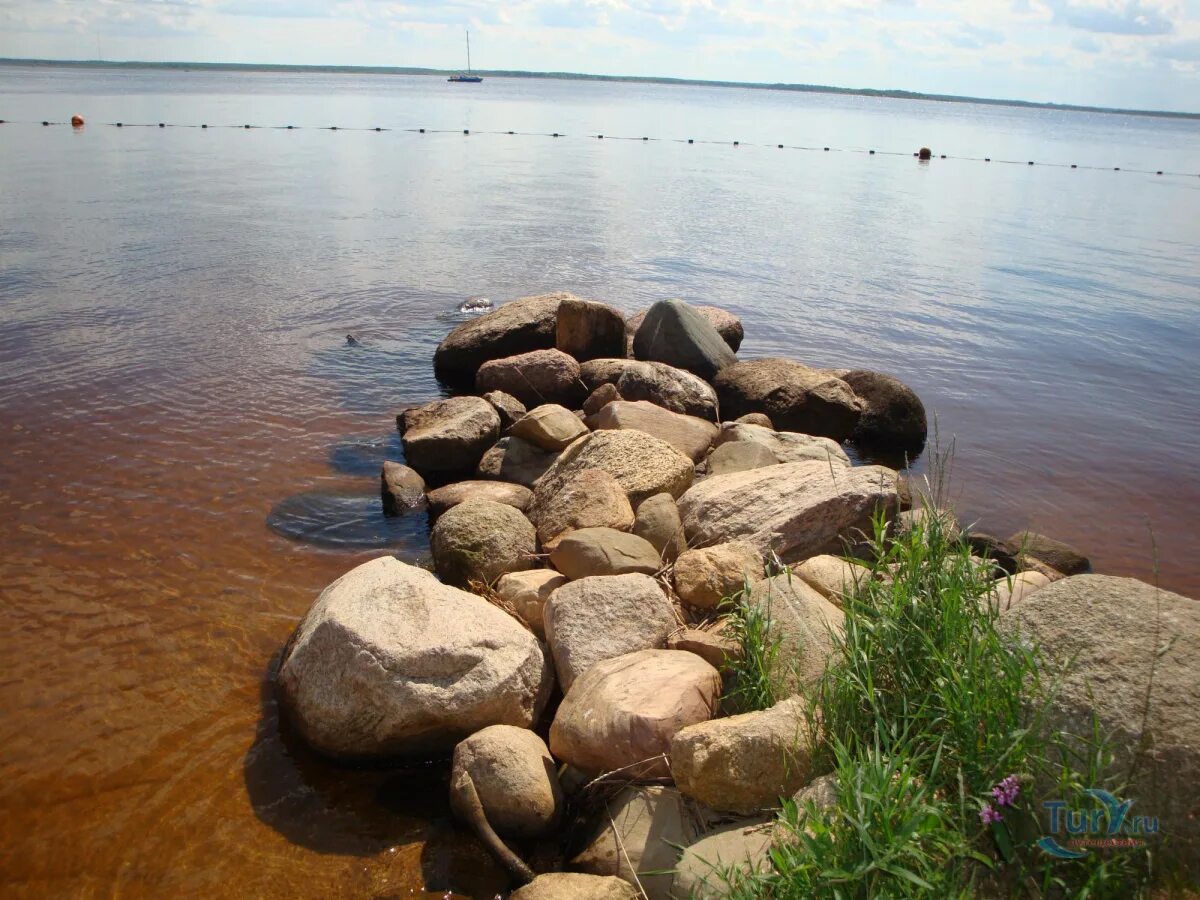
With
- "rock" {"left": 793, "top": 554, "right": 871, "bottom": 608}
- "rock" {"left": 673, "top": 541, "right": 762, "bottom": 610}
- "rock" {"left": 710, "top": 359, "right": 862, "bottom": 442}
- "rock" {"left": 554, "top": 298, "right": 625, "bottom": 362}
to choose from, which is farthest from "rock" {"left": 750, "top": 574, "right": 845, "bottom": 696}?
"rock" {"left": 554, "top": 298, "right": 625, "bottom": 362}

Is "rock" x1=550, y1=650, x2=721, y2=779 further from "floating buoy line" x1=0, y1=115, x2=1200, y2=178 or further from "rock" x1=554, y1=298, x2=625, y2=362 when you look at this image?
"floating buoy line" x1=0, y1=115, x2=1200, y2=178

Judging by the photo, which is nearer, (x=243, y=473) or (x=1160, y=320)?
(x=243, y=473)

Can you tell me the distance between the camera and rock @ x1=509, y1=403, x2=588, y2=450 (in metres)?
8.66

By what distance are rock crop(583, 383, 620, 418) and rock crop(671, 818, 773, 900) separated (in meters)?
6.15

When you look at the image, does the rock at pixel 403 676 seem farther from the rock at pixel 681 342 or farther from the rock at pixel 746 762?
the rock at pixel 681 342

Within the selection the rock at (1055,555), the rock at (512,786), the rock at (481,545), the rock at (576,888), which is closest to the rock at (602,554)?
the rock at (481,545)

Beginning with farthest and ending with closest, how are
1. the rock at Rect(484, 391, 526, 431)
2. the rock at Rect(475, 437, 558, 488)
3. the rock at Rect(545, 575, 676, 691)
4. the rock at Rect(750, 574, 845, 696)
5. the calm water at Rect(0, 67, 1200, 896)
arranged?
the rock at Rect(484, 391, 526, 431) < the rock at Rect(475, 437, 558, 488) < the rock at Rect(545, 575, 676, 691) < the calm water at Rect(0, 67, 1200, 896) < the rock at Rect(750, 574, 845, 696)

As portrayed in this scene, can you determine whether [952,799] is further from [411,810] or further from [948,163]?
[948,163]

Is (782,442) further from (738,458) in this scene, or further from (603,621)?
(603,621)

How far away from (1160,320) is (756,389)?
1248 cm

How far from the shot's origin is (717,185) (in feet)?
121

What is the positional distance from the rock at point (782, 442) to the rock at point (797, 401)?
135 cm

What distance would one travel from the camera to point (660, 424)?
888cm

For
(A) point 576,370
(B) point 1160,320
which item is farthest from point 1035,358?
(A) point 576,370
